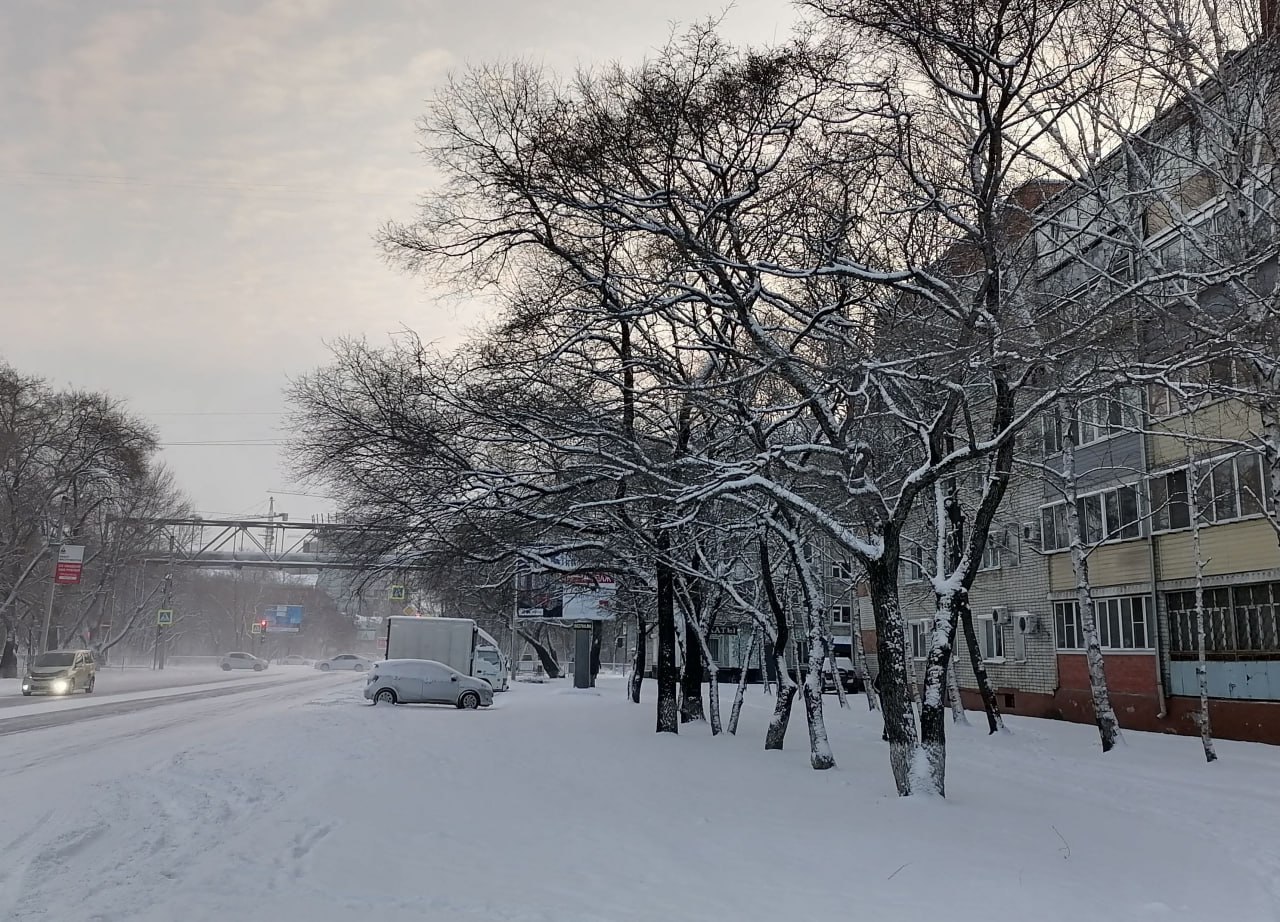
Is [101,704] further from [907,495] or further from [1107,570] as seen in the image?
[1107,570]

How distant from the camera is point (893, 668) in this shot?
48.2 ft

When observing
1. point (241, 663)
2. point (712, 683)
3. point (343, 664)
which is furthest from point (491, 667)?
point (343, 664)

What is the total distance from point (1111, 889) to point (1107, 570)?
77.4 ft

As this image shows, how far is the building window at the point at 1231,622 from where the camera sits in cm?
2477

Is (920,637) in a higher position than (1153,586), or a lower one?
lower

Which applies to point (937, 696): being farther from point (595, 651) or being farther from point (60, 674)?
point (595, 651)

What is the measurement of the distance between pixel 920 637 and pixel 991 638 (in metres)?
6.67

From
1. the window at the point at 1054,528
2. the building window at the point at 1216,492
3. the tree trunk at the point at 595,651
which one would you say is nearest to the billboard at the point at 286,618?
the tree trunk at the point at 595,651

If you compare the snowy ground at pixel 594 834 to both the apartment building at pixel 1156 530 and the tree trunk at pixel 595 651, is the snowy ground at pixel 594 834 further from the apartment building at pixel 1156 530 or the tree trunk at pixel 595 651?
the tree trunk at pixel 595 651

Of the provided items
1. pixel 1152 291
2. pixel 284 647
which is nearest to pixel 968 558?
pixel 1152 291

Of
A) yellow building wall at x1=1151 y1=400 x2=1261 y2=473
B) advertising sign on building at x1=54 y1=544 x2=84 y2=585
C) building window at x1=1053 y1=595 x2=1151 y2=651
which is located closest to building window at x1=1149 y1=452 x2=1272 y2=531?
yellow building wall at x1=1151 y1=400 x2=1261 y2=473

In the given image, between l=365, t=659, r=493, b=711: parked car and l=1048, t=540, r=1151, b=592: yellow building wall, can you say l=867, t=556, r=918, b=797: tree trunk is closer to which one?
l=1048, t=540, r=1151, b=592: yellow building wall

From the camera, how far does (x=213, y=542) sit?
94188mm

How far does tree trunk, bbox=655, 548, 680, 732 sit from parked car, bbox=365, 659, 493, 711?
11.9 metres
